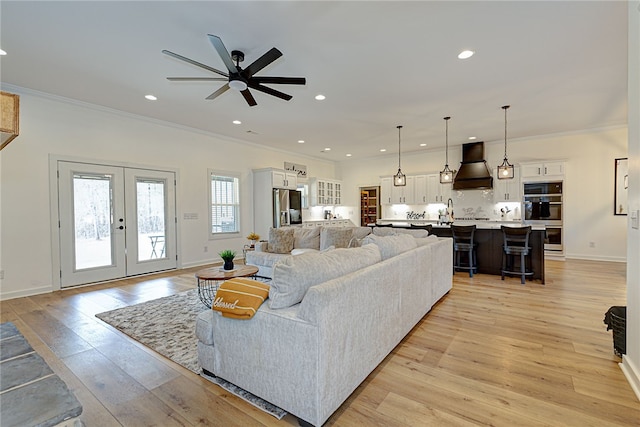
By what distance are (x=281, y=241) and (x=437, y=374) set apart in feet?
11.6

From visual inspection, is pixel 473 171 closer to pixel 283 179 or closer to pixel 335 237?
pixel 335 237

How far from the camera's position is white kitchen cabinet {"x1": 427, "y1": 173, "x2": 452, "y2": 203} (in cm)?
831

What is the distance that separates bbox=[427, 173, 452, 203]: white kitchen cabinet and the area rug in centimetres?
681

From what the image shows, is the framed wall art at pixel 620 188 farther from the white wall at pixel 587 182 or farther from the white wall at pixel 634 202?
the white wall at pixel 634 202

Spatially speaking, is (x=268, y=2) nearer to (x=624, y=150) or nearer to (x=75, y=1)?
(x=75, y=1)

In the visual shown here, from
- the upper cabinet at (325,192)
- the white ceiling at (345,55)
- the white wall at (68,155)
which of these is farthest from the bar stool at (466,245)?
the white wall at (68,155)

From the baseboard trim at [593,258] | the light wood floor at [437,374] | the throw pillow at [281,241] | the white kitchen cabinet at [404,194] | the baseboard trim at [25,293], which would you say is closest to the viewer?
the light wood floor at [437,374]

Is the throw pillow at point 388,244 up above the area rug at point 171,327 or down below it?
above

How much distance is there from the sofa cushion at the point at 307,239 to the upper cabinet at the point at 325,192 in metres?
3.86

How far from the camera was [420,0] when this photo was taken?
8.00 ft

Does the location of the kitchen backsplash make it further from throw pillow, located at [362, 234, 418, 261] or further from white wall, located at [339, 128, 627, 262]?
throw pillow, located at [362, 234, 418, 261]

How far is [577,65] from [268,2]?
3709 millimetres

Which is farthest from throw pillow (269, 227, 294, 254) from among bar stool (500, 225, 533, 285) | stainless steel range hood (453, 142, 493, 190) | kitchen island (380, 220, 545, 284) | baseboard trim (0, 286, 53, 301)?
stainless steel range hood (453, 142, 493, 190)

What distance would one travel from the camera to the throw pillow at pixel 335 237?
5.15 meters
